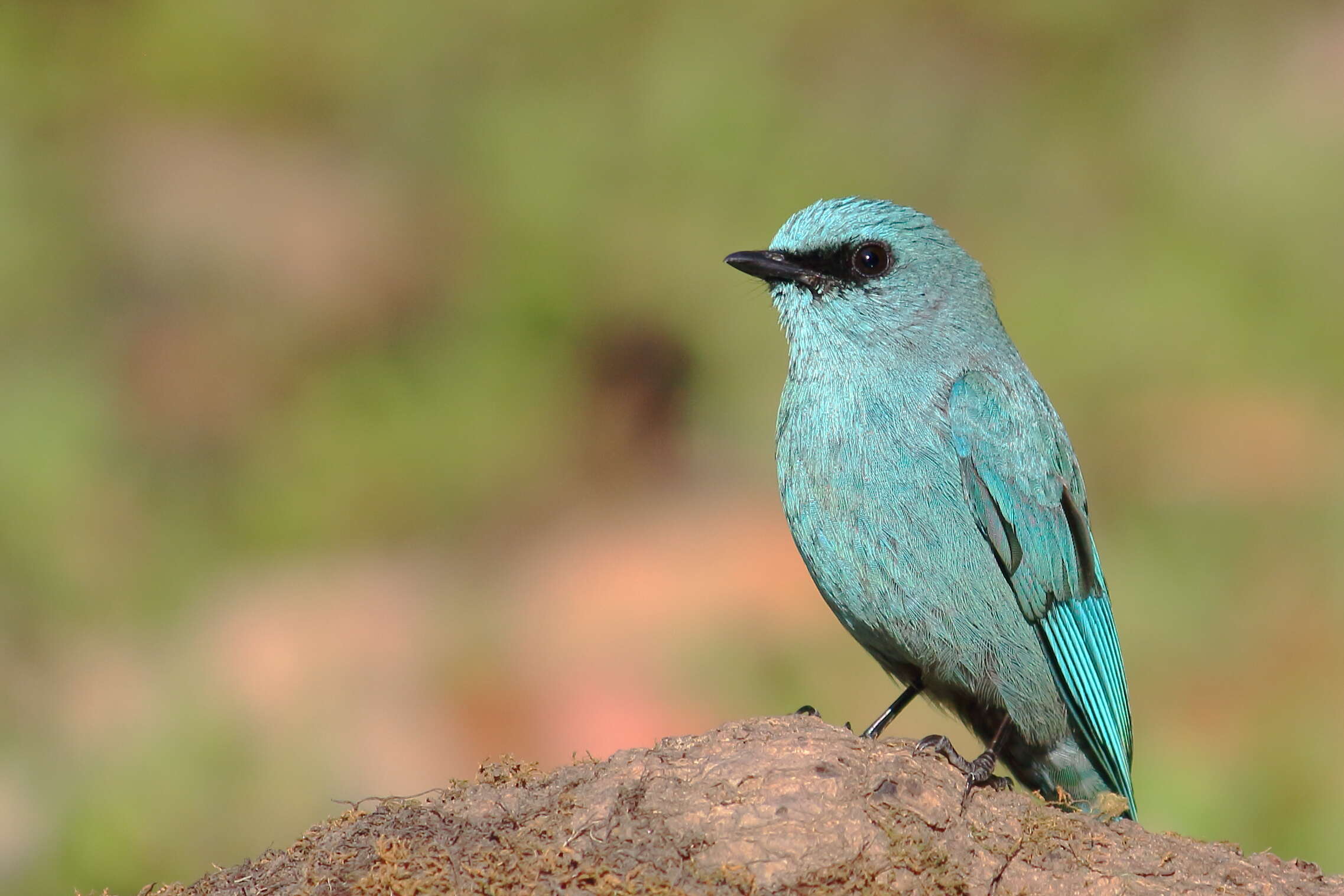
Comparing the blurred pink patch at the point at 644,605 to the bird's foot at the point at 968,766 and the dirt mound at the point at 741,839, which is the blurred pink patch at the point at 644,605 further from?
the dirt mound at the point at 741,839

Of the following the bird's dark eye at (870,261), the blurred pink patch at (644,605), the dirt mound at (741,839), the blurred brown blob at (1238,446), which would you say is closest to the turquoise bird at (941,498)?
the bird's dark eye at (870,261)

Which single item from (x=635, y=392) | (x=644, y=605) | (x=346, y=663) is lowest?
(x=346, y=663)

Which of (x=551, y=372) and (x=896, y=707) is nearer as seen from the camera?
(x=896, y=707)

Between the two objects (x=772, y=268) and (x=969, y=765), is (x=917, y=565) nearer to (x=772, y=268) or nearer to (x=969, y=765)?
(x=969, y=765)

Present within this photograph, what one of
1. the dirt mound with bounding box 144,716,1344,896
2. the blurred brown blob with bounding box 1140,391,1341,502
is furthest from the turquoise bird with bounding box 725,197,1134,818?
the blurred brown blob with bounding box 1140,391,1341,502

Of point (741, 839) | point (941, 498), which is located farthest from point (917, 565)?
point (741, 839)

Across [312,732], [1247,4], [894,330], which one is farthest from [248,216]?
[1247,4]

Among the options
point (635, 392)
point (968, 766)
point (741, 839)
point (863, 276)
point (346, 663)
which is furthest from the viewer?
point (635, 392)

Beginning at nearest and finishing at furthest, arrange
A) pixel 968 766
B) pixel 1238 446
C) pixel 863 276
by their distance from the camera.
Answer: pixel 968 766 → pixel 863 276 → pixel 1238 446
